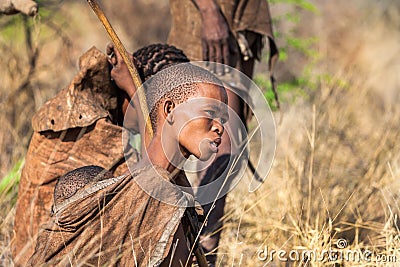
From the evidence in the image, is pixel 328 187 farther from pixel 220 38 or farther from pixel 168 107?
pixel 168 107

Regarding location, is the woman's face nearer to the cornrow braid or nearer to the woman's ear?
the woman's ear

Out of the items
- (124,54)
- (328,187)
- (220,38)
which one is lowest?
(328,187)

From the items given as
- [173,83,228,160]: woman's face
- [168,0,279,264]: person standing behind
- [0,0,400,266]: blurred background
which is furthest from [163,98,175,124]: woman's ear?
[168,0,279,264]: person standing behind

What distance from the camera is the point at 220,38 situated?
346 centimetres

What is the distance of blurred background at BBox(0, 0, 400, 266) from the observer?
3.55m

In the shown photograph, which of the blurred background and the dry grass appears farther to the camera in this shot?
the blurred background

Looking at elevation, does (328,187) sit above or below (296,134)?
above

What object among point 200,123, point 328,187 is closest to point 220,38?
point 200,123

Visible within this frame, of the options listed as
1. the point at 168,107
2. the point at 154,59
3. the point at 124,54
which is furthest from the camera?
the point at 154,59

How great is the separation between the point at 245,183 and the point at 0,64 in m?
2.52

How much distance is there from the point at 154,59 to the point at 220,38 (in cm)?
55

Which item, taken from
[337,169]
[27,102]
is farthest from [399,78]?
[27,102]

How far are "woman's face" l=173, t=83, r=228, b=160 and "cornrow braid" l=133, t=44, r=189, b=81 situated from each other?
0.48 m

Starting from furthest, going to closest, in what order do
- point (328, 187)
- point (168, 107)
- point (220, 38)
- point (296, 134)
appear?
1. point (296, 134)
2. point (328, 187)
3. point (220, 38)
4. point (168, 107)
